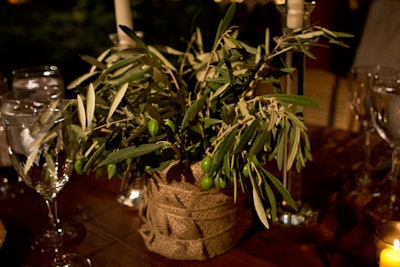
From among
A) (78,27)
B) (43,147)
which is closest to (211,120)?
(43,147)

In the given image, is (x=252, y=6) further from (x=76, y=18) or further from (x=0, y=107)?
(x=0, y=107)

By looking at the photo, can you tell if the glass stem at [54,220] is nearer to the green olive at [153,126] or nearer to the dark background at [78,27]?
the green olive at [153,126]

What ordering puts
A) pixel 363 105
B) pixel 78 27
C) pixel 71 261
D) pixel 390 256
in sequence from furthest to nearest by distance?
pixel 78 27
pixel 363 105
pixel 71 261
pixel 390 256

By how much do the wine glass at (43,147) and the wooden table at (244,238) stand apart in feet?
0.23

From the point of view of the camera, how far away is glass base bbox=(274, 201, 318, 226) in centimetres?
74

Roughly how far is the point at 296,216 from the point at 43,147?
41 cm

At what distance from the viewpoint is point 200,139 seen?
64 cm

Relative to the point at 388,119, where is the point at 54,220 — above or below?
below

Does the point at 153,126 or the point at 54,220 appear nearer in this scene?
the point at 153,126

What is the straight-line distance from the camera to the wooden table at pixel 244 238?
2.16 ft

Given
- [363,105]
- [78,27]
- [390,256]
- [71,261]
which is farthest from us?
[78,27]

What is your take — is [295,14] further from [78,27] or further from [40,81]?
[78,27]

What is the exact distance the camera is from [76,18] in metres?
3.43

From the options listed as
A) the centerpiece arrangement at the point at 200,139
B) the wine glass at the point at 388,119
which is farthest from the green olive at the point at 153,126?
the wine glass at the point at 388,119
